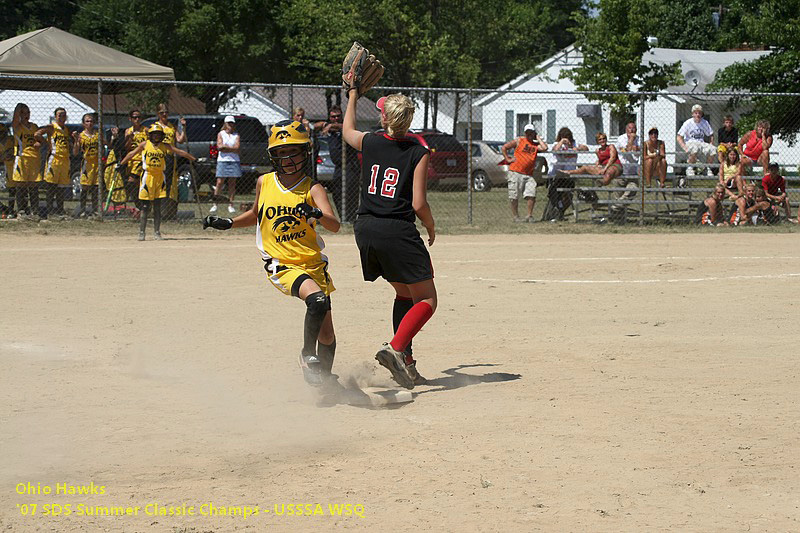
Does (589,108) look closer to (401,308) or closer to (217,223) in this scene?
(401,308)

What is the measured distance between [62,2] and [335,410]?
194ft

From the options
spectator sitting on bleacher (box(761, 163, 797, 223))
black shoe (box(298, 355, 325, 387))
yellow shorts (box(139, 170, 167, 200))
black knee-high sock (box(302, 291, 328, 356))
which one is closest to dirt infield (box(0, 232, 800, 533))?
black shoe (box(298, 355, 325, 387))

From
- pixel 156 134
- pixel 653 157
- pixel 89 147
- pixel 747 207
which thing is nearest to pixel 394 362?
pixel 156 134

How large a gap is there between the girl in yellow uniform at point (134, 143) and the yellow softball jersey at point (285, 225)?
34.0ft

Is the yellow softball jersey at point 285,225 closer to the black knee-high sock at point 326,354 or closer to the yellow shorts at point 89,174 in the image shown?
the black knee-high sock at point 326,354

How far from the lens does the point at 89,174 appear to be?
1950cm

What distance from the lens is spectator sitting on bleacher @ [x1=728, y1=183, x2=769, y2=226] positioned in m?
19.5

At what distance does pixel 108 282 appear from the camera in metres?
12.0

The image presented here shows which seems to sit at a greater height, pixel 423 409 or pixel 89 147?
pixel 89 147

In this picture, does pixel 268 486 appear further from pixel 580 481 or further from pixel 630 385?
pixel 630 385

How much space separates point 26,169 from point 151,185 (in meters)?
4.17

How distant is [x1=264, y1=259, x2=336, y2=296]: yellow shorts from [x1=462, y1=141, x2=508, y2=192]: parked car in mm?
25526

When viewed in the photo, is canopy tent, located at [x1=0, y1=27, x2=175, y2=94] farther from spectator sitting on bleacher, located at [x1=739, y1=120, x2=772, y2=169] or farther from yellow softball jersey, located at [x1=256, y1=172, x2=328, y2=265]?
yellow softball jersey, located at [x1=256, y1=172, x2=328, y2=265]

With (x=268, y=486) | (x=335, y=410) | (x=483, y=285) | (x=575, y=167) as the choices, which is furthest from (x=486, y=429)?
(x=575, y=167)
